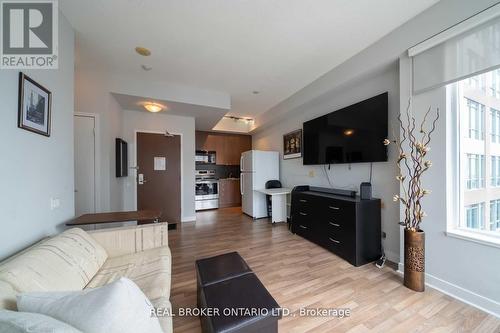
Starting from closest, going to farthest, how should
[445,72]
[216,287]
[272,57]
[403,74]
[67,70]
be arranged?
[216,287]
[445,72]
[67,70]
[403,74]
[272,57]

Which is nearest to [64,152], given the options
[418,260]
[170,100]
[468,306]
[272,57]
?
[170,100]

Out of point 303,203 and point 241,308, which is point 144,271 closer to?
point 241,308

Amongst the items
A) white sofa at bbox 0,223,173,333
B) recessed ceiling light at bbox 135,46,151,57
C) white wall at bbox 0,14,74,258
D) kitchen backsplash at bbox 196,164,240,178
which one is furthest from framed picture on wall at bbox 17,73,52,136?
kitchen backsplash at bbox 196,164,240,178

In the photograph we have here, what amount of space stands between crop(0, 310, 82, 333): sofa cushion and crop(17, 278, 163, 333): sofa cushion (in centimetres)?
7

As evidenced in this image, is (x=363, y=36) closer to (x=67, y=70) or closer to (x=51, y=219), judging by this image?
(x=67, y=70)

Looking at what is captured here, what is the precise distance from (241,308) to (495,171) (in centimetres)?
239

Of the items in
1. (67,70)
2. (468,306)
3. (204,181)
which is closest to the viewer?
(468,306)

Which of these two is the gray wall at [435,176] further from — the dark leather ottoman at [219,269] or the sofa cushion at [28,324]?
the sofa cushion at [28,324]

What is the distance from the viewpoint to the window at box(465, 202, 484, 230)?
67.3 inches

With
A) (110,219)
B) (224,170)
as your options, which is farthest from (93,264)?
(224,170)

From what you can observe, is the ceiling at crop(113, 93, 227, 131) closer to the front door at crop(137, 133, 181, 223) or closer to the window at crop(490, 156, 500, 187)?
the front door at crop(137, 133, 181, 223)

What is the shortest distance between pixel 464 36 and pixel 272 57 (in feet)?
5.97

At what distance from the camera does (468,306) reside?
1.60m

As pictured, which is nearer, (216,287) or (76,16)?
(216,287)
